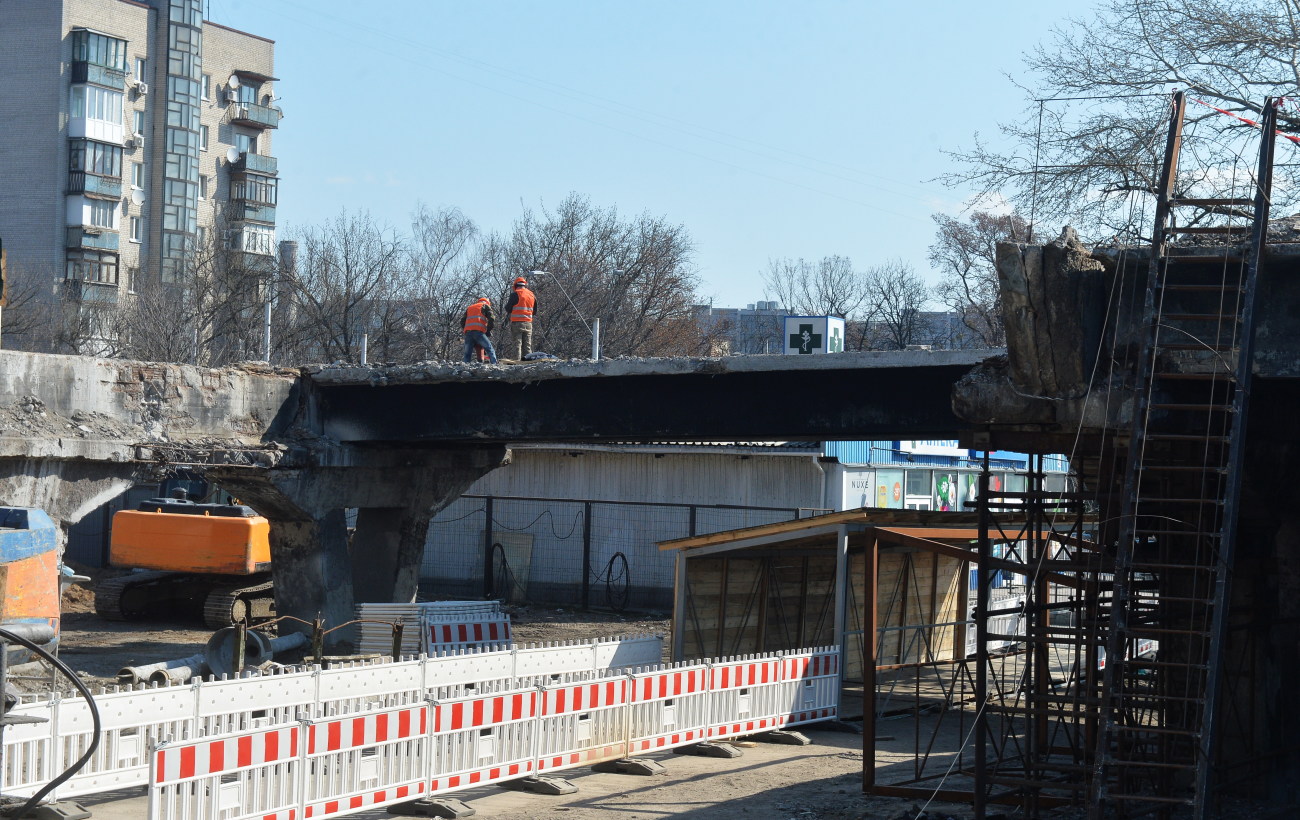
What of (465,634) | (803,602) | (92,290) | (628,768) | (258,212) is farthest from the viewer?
(258,212)

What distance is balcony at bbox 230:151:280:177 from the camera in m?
77.2

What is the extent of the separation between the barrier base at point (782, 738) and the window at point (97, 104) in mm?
60529

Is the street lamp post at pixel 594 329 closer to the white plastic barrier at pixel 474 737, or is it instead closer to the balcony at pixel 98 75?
the white plastic barrier at pixel 474 737

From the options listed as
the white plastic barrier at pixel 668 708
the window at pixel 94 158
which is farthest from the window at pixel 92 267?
the white plastic barrier at pixel 668 708

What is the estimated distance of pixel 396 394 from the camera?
2205 cm

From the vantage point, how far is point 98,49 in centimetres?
6556

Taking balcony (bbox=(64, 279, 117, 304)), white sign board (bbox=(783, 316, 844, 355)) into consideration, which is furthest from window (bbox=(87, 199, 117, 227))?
white sign board (bbox=(783, 316, 844, 355))

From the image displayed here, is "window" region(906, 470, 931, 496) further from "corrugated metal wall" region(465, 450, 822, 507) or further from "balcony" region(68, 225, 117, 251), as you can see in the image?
"balcony" region(68, 225, 117, 251)

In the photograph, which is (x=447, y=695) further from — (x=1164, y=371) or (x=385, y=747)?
(x=1164, y=371)

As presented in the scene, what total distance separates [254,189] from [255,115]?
4.20 m

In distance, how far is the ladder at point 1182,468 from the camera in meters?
9.59

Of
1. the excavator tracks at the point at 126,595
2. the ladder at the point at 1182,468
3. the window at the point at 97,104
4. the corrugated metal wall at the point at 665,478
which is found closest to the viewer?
the ladder at the point at 1182,468

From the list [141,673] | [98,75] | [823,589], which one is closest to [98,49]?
[98,75]

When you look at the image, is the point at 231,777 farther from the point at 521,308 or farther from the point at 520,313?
the point at 521,308
